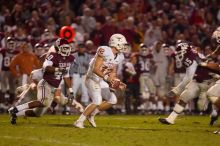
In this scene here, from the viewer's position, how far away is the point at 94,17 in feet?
54.1

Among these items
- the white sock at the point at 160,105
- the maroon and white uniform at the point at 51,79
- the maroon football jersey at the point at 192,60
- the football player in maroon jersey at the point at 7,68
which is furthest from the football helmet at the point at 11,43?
the maroon football jersey at the point at 192,60

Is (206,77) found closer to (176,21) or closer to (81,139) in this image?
(81,139)

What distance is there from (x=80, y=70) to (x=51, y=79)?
467 centimetres

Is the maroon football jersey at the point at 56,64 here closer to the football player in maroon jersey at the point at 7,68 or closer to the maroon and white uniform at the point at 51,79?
the maroon and white uniform at the point at 51,79

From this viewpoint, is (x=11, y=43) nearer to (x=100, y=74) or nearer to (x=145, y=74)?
(x=145, y=74)

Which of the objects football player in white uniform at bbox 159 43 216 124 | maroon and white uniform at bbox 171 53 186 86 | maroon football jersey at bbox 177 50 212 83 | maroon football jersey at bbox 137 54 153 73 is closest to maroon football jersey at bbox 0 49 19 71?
maroon football jersey at bbox 137 54 153 73

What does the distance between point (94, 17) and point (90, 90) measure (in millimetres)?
6724

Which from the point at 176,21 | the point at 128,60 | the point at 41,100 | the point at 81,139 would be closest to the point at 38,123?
the point at 41,100

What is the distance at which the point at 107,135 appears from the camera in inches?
352

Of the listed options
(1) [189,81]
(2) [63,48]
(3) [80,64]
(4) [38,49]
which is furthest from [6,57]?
(1) [189,81]

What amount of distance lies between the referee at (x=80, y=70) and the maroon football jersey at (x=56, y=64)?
4410 millimetres

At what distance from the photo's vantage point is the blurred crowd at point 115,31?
48.4ft

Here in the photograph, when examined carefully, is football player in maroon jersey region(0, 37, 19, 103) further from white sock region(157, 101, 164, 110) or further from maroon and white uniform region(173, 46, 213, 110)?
maroon and white uniform region(173, 46, 213, 110)

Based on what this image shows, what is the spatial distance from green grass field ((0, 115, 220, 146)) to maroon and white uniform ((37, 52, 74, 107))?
0.47 m
